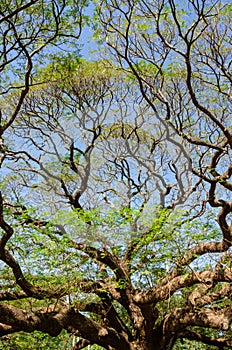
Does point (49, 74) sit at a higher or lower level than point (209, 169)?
higher

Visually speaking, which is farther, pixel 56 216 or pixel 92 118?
pixel 92 118

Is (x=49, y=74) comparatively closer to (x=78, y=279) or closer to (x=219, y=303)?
(x=78, y=279)

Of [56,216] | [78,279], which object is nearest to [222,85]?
[56,216]

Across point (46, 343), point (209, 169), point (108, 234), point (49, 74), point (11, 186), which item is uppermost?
point (49, 74)

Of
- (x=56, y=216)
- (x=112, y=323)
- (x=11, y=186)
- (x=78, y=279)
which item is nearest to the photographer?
(x=78, y=279)

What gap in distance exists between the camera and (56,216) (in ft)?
19.9

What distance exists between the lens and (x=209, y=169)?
18.6 ft

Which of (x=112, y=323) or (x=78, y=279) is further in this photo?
(x=112, y=323)

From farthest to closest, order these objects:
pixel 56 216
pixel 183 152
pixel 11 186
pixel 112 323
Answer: pixel 11 186, pixel 183 152, pixel 112 323, pixel 56 216

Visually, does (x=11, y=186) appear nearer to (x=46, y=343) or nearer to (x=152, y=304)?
(x=46, y=343)

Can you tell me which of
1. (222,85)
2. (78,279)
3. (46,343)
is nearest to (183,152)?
(222,85)

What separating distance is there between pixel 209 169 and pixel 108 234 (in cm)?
174

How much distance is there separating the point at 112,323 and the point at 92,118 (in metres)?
3.75

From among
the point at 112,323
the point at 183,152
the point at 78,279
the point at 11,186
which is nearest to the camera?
the point at 78,279
